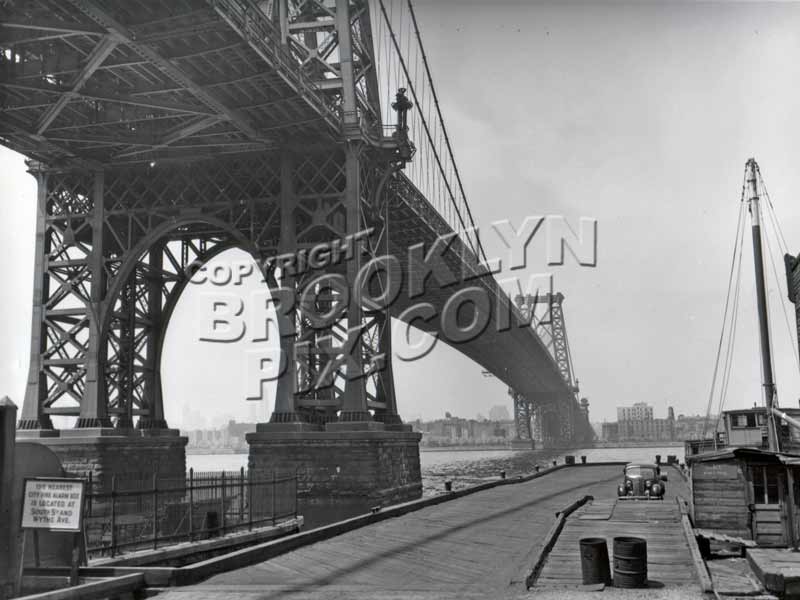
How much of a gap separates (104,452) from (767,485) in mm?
26329

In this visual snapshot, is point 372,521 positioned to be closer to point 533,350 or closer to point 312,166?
point 312,166

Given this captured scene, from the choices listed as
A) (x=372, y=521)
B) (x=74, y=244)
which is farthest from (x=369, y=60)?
(x=372, y=521)

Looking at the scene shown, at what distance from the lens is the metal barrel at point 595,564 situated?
41.8 feet

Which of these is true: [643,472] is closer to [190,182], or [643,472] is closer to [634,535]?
[634,535]

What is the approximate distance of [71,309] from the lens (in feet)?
123

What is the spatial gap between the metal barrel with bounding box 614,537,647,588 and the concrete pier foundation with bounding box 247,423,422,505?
20967 mm

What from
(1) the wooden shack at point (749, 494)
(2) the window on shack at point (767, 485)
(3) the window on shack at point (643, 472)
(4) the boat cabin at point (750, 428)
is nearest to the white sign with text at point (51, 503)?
(1) the wooden shack at point (749, 494)

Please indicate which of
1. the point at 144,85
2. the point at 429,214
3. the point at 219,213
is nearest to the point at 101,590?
the point at 144,85

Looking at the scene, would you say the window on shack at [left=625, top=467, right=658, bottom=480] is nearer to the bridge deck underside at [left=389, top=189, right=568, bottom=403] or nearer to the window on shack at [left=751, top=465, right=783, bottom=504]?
the window on shack at [left=751, top=465, right=783, bottom=504]

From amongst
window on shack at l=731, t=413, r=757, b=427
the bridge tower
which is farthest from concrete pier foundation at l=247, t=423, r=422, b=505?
window on shack at l=731, t=413, r=757, b=427

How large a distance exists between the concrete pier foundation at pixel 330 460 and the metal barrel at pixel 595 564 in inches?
817

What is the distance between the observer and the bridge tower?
31.8 m

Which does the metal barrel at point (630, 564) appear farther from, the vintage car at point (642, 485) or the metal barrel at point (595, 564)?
the vintage car at point (642, 485)

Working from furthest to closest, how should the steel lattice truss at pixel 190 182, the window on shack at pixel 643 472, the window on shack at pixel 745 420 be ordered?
1. the steel lattice truss at pixel 190 182
2. the window on shack at pixel 643 472
3. the window on shack at pixel 745 420
